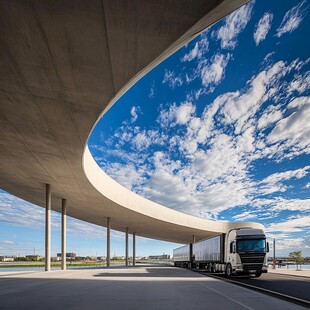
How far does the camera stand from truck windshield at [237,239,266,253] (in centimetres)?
2433

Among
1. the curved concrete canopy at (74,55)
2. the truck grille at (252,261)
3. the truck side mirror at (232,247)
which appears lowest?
the truck grille at (252,261)

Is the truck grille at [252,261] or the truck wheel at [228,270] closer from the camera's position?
the truck grille at [252,261]

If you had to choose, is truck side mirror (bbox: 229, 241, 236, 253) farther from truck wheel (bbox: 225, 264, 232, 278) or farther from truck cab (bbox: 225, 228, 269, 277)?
truck wheel (bbox: 225, 264, 232, 278)

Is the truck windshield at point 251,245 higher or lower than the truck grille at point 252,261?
higher

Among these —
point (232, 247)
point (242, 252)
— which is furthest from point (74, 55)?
point (232, 247)

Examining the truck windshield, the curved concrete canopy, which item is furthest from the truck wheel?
the curved concrete canopy

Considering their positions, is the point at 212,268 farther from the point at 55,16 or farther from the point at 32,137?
the point at 55,16

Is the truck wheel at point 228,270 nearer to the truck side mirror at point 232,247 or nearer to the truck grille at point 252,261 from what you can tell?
the truck side mirror at point 232,247

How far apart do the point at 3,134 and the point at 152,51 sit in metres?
13.3

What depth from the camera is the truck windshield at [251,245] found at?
2433 cm

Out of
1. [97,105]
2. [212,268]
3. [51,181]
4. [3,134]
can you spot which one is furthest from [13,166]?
[212,268]

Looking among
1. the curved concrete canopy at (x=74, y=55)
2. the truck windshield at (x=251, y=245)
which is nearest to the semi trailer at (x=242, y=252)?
the truck windshield at (x=251, y=245)

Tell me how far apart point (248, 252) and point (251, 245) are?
0.54 m

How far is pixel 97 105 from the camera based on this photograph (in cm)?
1574
